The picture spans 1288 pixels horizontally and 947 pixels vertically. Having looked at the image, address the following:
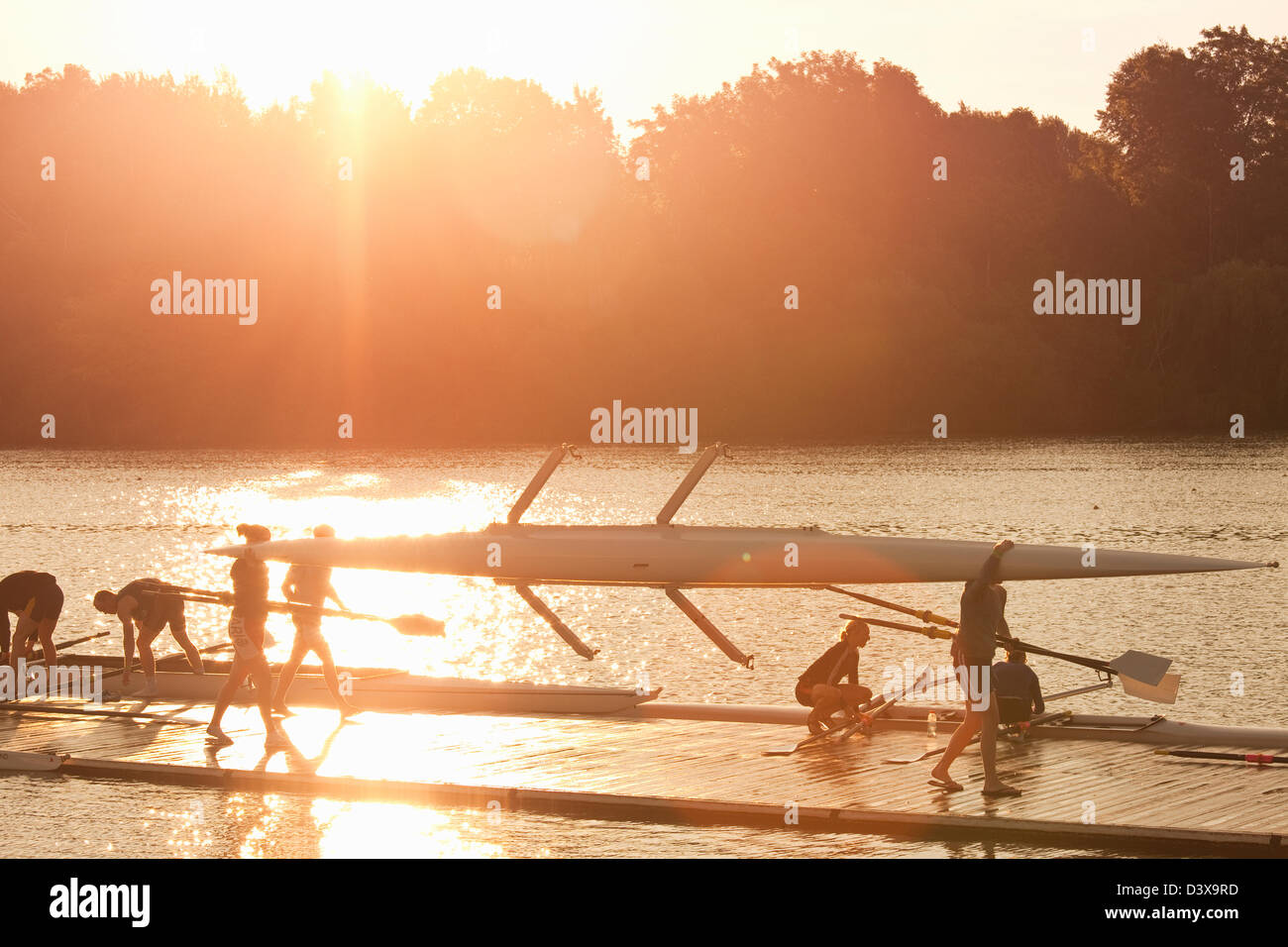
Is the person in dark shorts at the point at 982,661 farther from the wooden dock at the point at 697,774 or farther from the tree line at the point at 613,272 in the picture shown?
the tree line at the point at 613,272

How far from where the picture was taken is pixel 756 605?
41.1 metres

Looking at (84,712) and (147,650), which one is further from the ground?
(147,650)

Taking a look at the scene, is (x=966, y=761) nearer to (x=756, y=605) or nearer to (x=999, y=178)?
(x=756, y=605)

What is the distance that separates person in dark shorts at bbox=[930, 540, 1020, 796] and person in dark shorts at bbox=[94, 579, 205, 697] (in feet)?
33.0

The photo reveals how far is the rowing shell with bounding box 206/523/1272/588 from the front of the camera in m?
15.7

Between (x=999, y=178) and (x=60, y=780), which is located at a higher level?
(x=999, y=178)

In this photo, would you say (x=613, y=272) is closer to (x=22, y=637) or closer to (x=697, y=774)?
(x=22, y=637)

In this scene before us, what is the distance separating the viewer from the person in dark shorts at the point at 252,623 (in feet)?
60.5

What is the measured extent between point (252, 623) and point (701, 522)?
1643 inches

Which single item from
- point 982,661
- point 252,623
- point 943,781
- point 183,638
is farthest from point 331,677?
point 982,661

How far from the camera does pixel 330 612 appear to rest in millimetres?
19438
